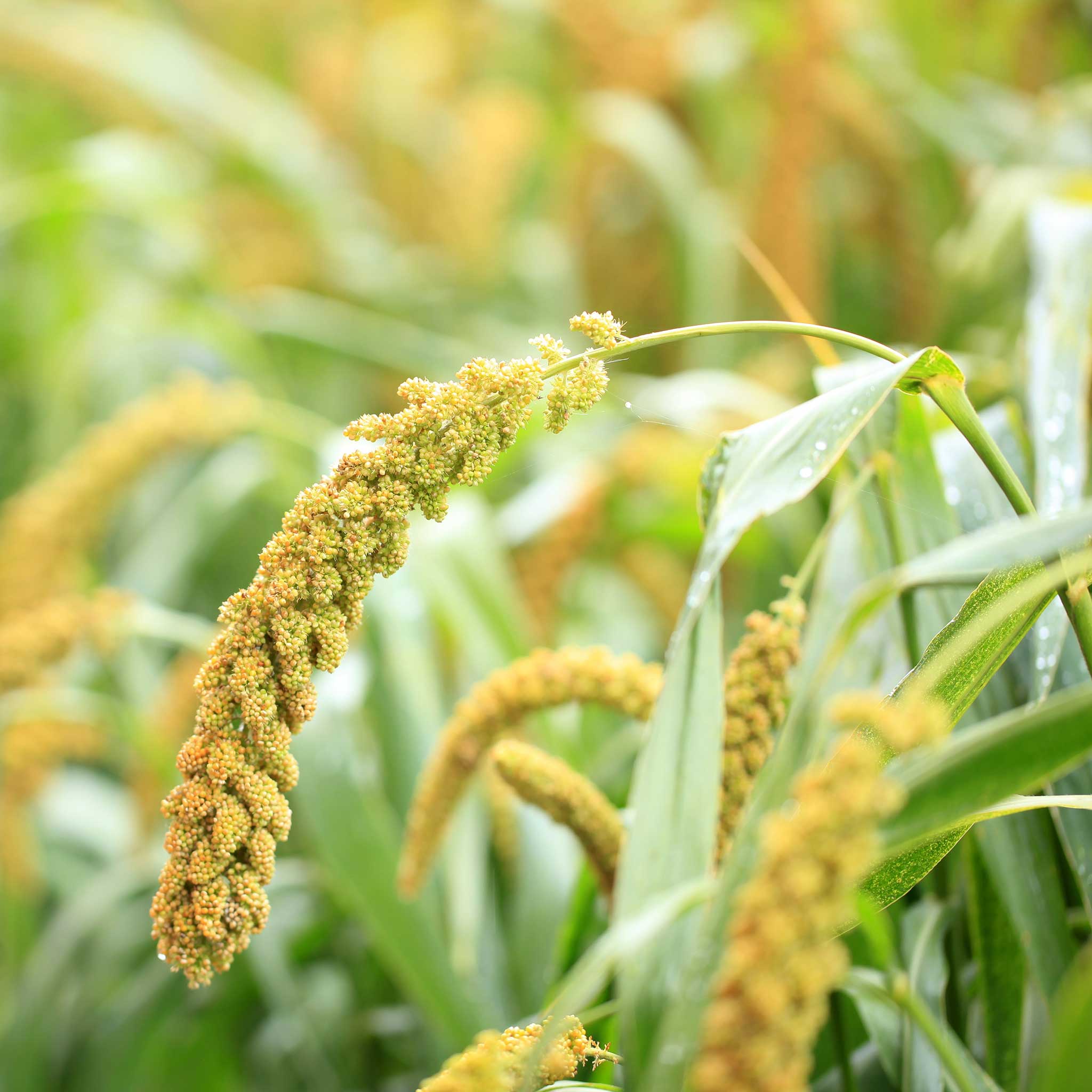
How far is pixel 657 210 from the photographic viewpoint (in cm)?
185

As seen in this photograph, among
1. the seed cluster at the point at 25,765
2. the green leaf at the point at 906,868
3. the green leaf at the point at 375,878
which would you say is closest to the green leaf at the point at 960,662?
the green leaf at the point at 906,868

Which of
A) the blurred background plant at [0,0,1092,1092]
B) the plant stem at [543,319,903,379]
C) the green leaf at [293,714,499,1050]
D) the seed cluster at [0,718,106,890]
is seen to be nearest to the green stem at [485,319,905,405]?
the plant stem at [543,319,903,379]

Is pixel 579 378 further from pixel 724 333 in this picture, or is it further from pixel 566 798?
pixel 566 798

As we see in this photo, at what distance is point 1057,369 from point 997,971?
0.32m

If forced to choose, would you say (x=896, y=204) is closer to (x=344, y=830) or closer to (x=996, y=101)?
(x=996, y=101)

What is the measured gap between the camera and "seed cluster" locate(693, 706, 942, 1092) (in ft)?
0.79

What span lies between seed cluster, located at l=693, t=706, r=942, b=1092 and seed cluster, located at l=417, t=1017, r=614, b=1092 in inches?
2.7

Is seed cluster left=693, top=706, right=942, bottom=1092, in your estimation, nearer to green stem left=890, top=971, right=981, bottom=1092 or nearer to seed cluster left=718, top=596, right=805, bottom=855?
green stem left=890, top=971, right=981, bottom=1092

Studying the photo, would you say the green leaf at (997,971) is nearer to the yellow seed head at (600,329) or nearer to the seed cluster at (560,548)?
the yellow seed head at (600,329)

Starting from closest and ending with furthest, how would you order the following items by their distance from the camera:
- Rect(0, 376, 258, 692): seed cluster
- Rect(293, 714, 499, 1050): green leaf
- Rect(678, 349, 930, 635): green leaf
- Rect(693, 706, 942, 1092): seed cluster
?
Rect(693, 706, 942, 1092): seed cluster, Rect(678, 349, 930, 635): green leaf, Rect(293, 714, 499, 1050): green leaf, Rect(0, 376, 258, 692): seed cluster

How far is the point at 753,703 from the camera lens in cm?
44

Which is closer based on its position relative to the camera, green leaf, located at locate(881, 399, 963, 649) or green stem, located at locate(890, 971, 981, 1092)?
green stem, located at locate(890, 971, 981, 1092)

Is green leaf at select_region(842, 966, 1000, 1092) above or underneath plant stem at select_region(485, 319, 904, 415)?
underneath

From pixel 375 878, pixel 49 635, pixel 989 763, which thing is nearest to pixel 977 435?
pixel 989 763
